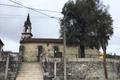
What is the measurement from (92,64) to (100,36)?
5.62 m

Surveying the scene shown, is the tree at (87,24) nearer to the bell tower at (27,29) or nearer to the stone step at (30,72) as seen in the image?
the stone step at (30,72)

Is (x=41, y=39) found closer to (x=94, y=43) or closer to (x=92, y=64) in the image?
(x=94, y=43)

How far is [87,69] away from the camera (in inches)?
1249

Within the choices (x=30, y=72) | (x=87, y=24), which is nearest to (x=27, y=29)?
(x=87, y=24)

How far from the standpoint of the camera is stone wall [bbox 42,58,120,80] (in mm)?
31266

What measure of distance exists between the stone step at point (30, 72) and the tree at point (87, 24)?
6413 millimetres

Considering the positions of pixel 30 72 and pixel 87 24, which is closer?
pixel 30 72

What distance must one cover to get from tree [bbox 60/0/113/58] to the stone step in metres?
6.41

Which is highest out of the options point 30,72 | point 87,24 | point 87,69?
point 87,24

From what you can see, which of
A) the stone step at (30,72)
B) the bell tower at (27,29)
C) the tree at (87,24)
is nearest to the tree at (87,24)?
the tree at (87,24)

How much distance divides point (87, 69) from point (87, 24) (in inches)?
281

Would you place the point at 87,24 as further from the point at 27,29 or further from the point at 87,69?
the point at 27,29

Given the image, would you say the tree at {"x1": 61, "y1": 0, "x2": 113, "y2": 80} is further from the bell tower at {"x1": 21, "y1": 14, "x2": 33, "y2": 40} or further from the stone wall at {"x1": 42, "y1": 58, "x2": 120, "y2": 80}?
the bell tower at {"x1": 21, "y1": 14, "x2": 33, "y2": 40}

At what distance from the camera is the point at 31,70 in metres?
32.1
